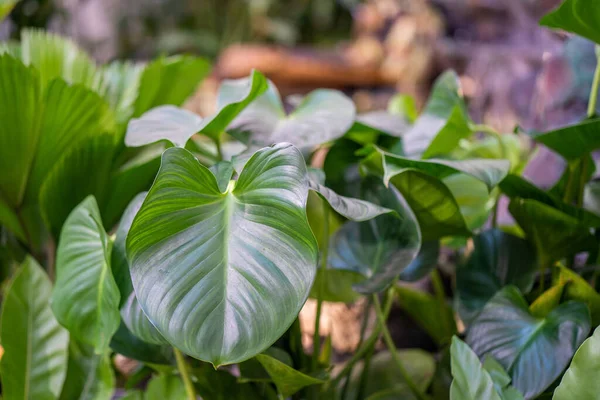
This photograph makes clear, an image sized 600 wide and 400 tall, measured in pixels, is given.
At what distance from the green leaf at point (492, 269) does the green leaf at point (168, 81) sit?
656 mm

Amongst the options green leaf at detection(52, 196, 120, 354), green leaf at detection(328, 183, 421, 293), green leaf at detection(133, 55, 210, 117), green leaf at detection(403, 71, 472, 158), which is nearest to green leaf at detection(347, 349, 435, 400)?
green leaf at detection(328, 183, 421, 293)

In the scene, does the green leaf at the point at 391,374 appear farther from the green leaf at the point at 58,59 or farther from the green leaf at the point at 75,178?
the green leaf at the point at 58,59

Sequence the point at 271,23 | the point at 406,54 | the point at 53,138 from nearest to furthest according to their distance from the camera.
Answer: the point at 53,138 < the point at 406,54 < the point at 271,23

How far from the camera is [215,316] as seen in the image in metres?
0.49

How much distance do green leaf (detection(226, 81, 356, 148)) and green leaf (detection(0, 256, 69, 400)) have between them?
421 millimetres

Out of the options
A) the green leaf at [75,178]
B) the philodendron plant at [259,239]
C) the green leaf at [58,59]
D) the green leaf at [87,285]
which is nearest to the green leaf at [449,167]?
the philodendron plant at [259,239]

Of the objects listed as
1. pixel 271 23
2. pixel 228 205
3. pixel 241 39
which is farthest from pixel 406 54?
pixel 228 205

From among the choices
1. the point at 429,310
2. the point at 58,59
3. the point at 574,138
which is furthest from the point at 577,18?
the point at 58,59

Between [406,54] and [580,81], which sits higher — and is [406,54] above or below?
below

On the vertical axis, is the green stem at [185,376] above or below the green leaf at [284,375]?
below

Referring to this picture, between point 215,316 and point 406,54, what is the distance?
3258mm

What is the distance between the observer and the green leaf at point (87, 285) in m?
0.65

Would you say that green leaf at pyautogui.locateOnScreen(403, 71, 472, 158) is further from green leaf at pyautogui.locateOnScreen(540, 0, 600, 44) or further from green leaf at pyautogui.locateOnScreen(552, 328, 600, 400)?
green leaf at pyautogui.locateOnScreen(552, 328, 600, 400)

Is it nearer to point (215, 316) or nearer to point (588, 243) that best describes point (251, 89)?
point (215, 316)
